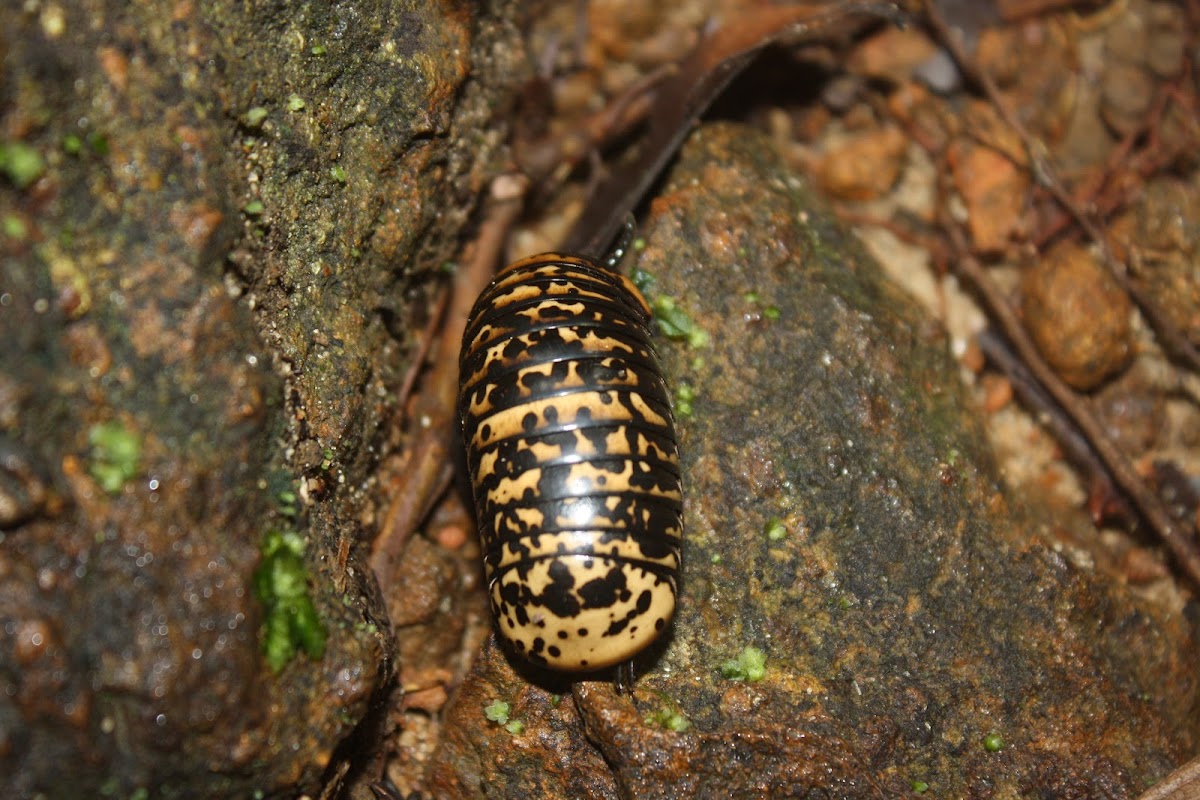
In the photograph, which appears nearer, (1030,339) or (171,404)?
(171,404)

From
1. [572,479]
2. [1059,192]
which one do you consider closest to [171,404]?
[572,479]

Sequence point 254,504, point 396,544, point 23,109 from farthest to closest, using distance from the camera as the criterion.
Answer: point 396,544 → point 254,504 → point 23,109

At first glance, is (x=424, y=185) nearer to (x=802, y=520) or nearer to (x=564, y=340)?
(x=564, y=340)

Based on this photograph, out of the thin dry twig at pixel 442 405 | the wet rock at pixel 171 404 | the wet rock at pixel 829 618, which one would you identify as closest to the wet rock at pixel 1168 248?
the wet rock at pixel 829 618

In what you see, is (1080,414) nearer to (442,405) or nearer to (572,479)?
(572,479)

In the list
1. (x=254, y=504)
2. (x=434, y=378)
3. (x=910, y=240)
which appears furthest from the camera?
(x=910, y=240)

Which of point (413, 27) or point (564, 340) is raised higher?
point (413, 27)

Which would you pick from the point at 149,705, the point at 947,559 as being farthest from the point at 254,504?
the point at 947,559
